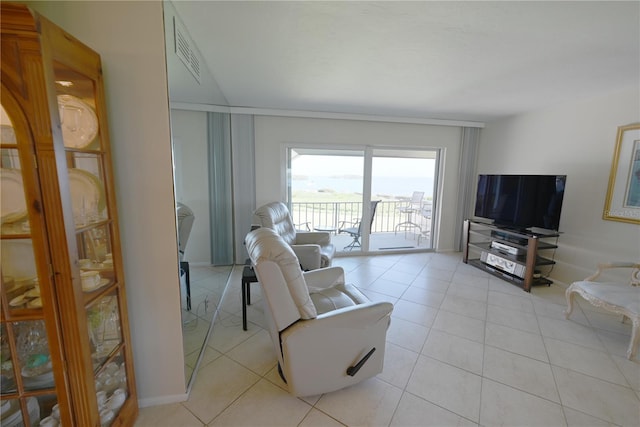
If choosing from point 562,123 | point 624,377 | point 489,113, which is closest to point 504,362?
point 624,377

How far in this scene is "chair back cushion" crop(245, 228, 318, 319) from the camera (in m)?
1.32

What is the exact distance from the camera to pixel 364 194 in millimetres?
4336

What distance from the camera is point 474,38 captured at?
5.82ft

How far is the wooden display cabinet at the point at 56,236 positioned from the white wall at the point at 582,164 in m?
4.53

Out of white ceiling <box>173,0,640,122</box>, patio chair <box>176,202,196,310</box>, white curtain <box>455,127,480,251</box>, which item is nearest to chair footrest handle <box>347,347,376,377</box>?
patio chair <box>176,202,196,310</box>

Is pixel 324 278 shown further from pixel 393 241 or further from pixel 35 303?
pixel 393 241

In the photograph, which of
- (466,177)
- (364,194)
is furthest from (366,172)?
(466,177)

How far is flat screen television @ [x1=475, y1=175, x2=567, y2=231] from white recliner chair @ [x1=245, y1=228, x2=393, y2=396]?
2.87 meters

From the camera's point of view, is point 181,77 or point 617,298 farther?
point 617,298

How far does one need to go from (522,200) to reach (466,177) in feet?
4.24

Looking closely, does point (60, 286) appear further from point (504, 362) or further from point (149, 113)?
point (504, 362)

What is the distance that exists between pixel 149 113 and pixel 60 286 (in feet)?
2.79

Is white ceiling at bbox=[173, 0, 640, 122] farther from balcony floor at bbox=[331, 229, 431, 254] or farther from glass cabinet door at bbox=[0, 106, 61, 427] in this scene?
balcony floor at bbox=[331, 229, 431, 254]

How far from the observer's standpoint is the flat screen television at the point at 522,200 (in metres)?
3.09
